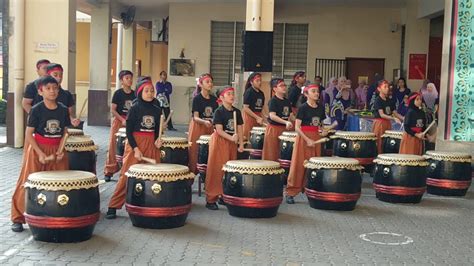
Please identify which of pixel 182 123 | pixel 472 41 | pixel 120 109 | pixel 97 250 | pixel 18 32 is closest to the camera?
pixel 97 250

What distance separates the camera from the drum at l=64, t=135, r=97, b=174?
25.6ft

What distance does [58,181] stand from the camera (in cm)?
572

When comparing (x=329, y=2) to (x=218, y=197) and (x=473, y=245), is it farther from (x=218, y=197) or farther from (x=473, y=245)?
(x=473, y=245)

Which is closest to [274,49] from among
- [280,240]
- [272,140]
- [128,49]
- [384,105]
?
[128,49]

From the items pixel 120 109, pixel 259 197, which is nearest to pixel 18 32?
pixel 120 109

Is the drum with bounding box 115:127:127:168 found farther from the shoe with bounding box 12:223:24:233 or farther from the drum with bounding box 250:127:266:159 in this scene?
the shoe with bounding box 12:223:24:233

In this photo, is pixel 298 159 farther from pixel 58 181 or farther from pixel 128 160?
pixel 58 181

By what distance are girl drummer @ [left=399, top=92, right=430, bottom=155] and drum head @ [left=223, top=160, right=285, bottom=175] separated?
2.98 metres

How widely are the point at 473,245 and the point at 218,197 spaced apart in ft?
9.83

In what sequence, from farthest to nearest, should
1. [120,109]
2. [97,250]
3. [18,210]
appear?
[120,109] → [18,210] → [97,250]

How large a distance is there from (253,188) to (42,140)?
91.1 inches

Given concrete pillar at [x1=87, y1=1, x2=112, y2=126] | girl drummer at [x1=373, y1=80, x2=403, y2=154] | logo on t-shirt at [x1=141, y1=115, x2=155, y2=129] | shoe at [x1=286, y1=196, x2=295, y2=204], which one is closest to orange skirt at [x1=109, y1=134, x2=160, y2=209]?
logo on t-shirt at [x1=141, y1=115, x2=155, y2=129]

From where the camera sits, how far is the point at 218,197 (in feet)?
25.9

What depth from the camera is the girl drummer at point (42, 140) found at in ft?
20.2
